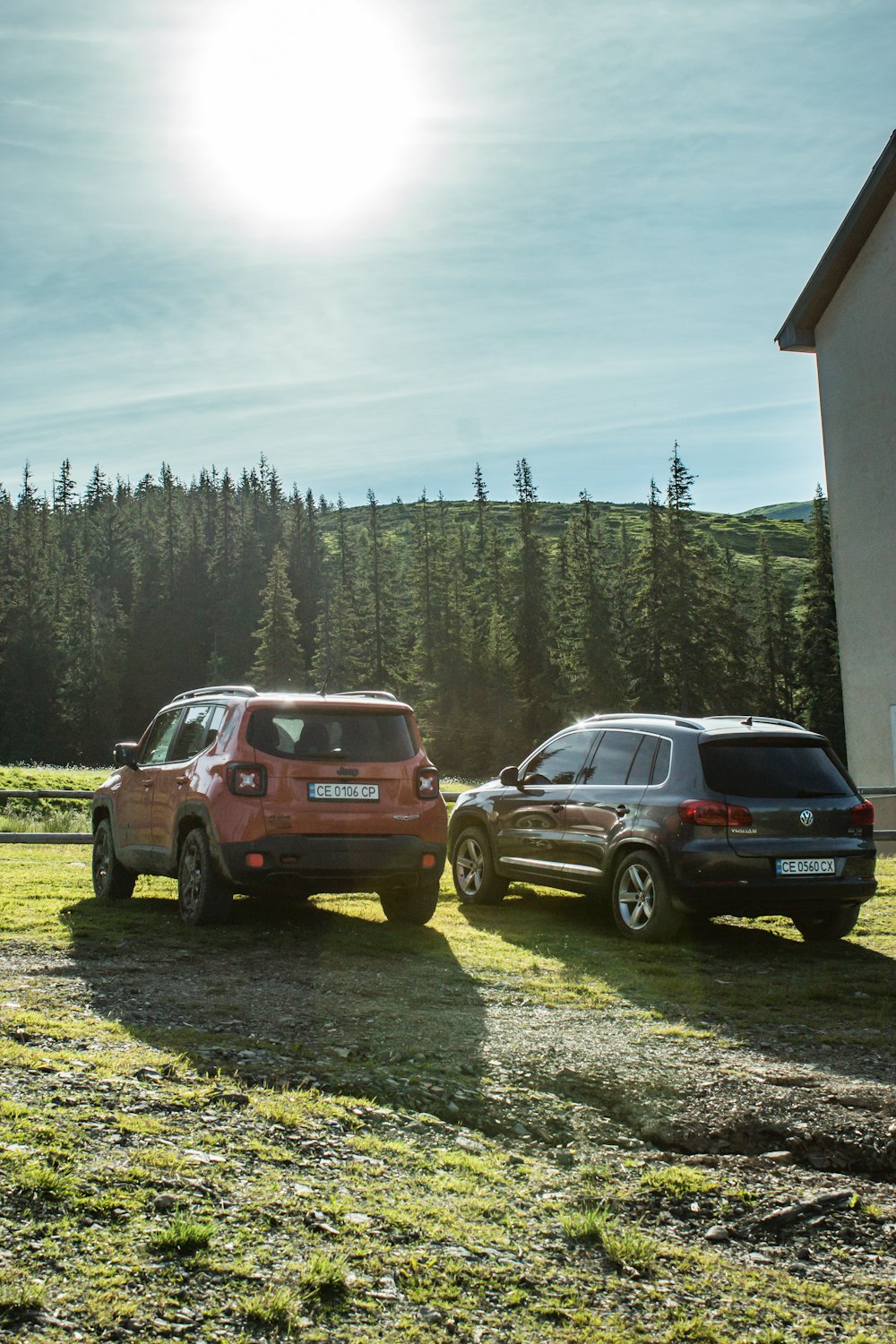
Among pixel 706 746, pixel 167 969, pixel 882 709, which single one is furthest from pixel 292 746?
pixel 882 709

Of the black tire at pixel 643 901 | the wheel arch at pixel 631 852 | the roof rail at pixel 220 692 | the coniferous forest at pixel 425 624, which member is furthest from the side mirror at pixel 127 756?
the coniferous forest at pixel 425 624

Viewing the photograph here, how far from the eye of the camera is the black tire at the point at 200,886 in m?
9.91

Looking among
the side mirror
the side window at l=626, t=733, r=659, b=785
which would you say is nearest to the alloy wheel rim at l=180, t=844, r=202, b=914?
the side mirror

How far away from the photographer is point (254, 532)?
127250 mm

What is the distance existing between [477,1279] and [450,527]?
148 metres

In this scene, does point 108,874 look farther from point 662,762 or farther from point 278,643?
point 278,643

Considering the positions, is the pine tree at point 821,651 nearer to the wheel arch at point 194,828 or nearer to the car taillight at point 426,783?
the car taillight at point 426,783

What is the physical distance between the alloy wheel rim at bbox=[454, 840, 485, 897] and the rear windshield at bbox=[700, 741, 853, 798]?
3.48 meters

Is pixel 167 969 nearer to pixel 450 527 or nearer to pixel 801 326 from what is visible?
pixel 801 326

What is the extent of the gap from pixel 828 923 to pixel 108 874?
6863mm

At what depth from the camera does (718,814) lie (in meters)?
9.46

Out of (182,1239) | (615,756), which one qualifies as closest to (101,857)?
(615,756)

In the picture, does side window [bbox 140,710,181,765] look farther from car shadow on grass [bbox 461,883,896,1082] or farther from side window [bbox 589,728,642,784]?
side window [bbox 589,728,642,784]

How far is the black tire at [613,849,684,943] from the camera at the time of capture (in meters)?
9.66
